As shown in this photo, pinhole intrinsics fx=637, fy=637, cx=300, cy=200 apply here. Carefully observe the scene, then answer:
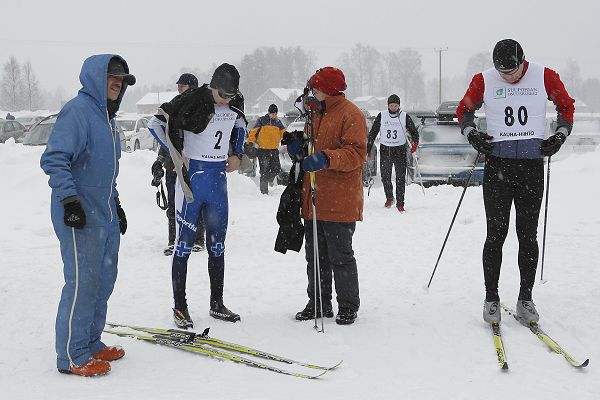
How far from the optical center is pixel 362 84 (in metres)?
158

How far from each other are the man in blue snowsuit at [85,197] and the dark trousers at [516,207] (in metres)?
2.96

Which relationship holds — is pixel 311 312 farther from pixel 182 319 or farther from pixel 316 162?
pixel 316 162

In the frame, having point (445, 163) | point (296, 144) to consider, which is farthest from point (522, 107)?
point (445, 163)

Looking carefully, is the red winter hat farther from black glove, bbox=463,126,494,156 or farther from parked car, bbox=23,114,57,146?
parked car, bbox=23,114,57,146

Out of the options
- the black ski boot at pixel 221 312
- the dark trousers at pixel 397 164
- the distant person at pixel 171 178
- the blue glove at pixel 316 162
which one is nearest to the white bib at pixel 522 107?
the blue glove at pixel 316 162

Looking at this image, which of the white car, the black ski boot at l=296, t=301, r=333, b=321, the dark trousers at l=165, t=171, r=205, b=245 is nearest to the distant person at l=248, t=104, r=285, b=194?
the dark trousers at l=165, t=171, r=205, b=245

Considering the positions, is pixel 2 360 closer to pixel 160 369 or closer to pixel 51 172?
pixel 160 369

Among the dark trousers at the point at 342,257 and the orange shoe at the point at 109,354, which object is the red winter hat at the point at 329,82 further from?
the orange shoe at the point at 109,354

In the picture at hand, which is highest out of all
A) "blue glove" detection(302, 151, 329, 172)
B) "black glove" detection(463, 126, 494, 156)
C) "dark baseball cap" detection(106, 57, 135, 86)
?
"dark baseball cap" detection(106, 57, 135, 86)

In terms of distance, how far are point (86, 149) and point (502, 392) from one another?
118 inches

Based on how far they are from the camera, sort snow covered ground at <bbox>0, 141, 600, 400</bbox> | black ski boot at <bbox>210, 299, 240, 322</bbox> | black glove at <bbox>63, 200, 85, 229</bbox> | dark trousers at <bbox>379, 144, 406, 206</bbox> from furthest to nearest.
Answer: dark trousers at <bbox>379, 144, 406, 206</bbox>, black ski boot at <bbox>210, 299, 240, 322</bbox>, snow covered ground at <bbox>0, 141, 600, 400</bbox>, black glove at <bbox>63, 200, 85, 229</bbox>

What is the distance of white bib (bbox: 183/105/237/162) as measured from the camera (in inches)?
210

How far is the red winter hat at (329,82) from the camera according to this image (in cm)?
516

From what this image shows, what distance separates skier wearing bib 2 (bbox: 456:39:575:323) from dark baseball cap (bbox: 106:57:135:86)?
8.83 ft
